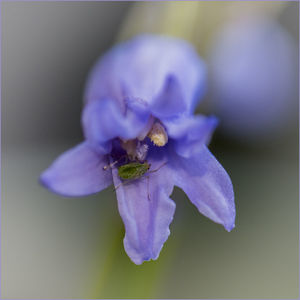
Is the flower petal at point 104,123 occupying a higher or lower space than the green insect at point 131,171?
higher

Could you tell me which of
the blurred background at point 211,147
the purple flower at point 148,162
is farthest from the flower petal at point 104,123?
the blurred background at point 211,147

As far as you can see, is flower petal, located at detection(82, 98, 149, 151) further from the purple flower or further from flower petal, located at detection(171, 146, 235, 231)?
flower petal, located at detection(171, 146, 235, 231)

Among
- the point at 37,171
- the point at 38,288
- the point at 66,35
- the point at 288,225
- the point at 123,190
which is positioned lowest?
the point at 38,288

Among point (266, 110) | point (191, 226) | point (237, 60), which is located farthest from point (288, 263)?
point (237, 60)

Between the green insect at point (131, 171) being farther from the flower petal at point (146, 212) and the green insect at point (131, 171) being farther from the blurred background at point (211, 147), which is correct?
the blurred background at point (211, 147)

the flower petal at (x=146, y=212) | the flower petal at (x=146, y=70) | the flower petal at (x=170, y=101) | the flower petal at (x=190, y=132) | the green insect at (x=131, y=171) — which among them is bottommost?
the flower petal at (x=146, y=212)

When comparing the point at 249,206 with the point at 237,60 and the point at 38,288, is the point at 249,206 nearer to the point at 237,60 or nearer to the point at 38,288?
the point at 237,60

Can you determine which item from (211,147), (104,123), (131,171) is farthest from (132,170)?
(211,147)
